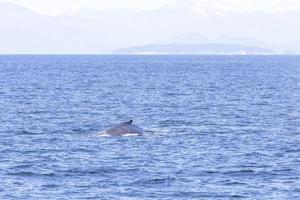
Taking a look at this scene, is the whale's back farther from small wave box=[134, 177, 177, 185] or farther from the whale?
small wave box=[134, 177, 177, 185]

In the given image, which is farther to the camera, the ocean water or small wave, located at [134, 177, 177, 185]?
small wave, located at [134, 177, 177, 185]

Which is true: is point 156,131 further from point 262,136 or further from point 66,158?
point 66,158

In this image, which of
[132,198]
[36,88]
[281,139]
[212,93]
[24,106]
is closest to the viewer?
[132,198]

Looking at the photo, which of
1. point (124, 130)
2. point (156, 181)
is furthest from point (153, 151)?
point (156, 181)

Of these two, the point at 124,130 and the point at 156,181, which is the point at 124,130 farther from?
the point at 156,181

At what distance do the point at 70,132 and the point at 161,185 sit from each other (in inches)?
723

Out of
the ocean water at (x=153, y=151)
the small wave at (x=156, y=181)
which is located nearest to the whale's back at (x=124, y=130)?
the ocean water at (x=153, y=151)

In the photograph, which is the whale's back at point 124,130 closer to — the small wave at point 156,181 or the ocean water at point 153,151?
the ocean water at point 153,151

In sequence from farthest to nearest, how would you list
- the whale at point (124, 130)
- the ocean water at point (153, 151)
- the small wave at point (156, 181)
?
the whale at point (124, 130) < the small wave at point (156, 181) < the ocean water at point (153, 151)

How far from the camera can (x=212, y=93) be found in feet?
310

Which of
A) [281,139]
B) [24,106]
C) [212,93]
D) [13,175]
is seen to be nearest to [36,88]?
[212,93]

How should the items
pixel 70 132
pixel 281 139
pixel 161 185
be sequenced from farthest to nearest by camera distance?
pixel 70 132
pixel 281 139
pixel 161 185

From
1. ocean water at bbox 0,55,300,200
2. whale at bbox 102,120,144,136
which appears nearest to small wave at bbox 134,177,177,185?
ocean water at bbox 0,55,300,200

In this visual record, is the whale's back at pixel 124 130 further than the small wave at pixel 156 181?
Yes
